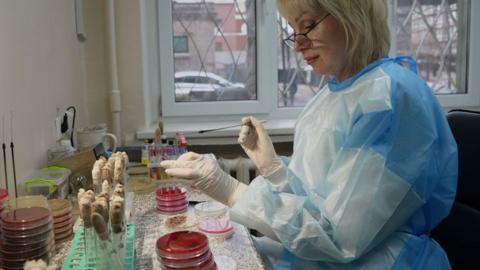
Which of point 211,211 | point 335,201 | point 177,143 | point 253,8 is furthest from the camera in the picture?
point 253,8

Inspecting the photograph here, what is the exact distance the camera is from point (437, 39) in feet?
8.76

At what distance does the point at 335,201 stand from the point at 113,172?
0.51 metres

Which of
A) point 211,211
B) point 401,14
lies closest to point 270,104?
point 401,14

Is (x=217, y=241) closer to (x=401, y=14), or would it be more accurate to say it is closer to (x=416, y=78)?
(x=416, y=78)

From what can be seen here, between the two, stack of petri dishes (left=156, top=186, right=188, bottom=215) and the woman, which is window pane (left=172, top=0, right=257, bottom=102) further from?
the woman

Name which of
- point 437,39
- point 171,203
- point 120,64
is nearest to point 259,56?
point 120,64

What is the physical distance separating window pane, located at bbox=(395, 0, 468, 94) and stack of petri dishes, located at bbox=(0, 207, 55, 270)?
7.23 feet

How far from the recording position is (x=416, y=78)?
1.10 meters

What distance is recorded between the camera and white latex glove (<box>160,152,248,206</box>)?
4.02 feet

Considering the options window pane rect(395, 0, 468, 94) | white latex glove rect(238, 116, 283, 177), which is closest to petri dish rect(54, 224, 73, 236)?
white latex glove rect(238, 116, 283, 177)

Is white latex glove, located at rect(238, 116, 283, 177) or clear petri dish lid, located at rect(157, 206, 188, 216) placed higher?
white latex glove, located at rect(238, 116, 283, 177)

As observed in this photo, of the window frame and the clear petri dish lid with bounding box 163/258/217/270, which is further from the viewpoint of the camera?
→ the window frame

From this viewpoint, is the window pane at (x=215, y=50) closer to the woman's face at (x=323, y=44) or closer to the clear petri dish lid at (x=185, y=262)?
the woman's face at (x=323, y=44)

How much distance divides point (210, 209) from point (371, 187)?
0.55 m
